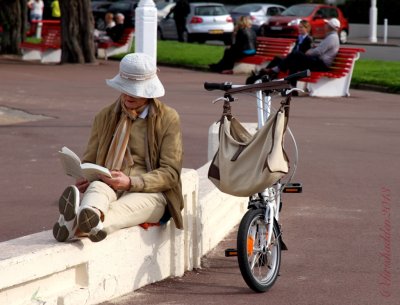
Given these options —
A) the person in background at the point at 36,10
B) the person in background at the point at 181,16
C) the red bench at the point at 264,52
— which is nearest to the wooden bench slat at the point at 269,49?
the red bench at the point at 264,52

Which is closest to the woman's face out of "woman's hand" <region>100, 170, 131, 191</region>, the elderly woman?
the elderly woman

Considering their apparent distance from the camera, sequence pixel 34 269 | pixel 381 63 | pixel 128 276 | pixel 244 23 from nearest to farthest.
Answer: pixel 34 269
pixel 128 276
pixel 244 23
pixel 381 63

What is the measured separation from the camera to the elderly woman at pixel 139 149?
6.68 meters

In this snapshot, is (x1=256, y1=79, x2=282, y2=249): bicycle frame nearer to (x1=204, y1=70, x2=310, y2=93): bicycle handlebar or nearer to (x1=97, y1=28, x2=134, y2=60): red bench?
(x1=204, y1=70, x2=310, y2=93): bicycle handlebar

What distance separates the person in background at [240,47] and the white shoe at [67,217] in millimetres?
19053

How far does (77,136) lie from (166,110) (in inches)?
280

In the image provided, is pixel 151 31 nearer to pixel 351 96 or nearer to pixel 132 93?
pixel 132 93

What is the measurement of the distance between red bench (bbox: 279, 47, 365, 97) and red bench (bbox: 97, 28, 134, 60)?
11685mm

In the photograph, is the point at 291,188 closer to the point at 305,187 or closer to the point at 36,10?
the point at 305,187

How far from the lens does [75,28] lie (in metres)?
27.3

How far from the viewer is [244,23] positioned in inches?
992

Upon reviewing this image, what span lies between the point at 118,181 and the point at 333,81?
1370cm

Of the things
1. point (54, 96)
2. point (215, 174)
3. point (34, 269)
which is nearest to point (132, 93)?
point (215, 174)

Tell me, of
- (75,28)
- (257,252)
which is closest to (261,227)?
(257,252)
